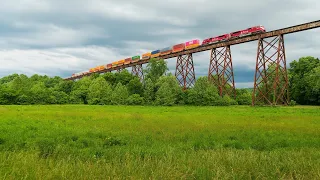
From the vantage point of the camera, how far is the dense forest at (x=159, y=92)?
4669 centimetres

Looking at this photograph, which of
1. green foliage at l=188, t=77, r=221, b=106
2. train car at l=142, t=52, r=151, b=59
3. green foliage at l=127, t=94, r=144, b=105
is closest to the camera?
green foliage at l=188, t=77, r=221, b=106

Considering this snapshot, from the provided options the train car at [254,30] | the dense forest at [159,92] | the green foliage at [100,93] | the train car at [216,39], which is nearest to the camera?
the train car at [254,30]

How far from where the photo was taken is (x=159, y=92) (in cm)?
4875

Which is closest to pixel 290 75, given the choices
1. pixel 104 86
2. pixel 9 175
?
pixel 104 86

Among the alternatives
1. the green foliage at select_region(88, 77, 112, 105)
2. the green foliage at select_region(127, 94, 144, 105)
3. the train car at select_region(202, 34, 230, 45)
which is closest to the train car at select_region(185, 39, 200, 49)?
the train car at select_region(202, 34, 230, 45)

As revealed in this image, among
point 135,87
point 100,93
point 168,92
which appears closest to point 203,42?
point 168,92

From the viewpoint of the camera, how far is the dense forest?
153 ft

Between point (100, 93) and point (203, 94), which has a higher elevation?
point (100, 93)

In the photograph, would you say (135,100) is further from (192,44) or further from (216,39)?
(216,39)

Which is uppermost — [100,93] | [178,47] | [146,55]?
[146,55]

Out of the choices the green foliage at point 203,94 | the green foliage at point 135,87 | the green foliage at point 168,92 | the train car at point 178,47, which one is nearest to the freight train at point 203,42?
the train car at point 178,47

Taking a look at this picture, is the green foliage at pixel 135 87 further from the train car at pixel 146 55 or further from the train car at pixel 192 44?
the train car at pixel 192 44

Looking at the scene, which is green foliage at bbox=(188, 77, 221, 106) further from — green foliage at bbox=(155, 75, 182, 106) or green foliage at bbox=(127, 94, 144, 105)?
green foliage at bbox=(127, 94, 144, 105)

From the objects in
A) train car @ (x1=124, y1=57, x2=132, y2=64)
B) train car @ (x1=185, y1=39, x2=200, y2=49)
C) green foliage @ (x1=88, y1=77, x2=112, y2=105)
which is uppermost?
train car @ (x1=124, y1=57, x2=132, y2=64)
